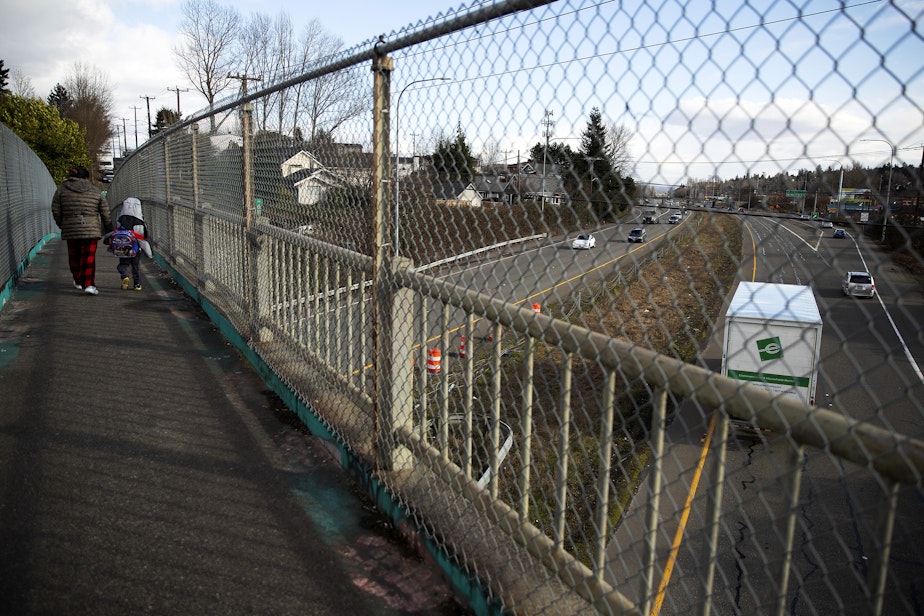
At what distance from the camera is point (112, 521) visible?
335 cm

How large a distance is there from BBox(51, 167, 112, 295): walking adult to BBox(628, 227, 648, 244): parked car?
9.18m

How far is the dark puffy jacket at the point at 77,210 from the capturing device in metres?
9.05

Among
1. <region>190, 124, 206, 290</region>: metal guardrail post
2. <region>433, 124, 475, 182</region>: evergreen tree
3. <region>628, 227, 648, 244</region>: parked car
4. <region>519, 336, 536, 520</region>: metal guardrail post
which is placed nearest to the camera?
<region>628, 227, 648, 244</region>: parked car

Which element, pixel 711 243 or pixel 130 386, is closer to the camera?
pixel 711 243

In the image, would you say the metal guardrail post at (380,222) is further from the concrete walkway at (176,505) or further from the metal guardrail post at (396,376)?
the concrete walkway at (176,505)

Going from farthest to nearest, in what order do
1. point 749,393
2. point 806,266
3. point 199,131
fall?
point 199,131
point 749,393
point 806,266

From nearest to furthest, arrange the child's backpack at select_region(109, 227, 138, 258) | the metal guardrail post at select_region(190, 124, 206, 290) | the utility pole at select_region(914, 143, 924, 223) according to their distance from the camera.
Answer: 1. the utility pole at select_region(914, 143, 924, 223)
2. the metal guardrail post at select_region(190, 124, 206, 290)
3. the child's backpack at select_region(109, 227, 138, 258)

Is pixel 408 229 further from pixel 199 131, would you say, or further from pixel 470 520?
pixel 199 131

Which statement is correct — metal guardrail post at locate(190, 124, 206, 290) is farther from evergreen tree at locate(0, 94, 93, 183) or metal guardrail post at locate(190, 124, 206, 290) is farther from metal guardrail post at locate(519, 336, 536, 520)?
evergreen tree at locate(0, 94, 93, 183)

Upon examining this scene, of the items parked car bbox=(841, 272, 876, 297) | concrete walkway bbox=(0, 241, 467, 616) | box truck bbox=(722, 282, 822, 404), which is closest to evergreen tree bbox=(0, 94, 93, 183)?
concrete walkway bbox=(0, 241, 467, 616)

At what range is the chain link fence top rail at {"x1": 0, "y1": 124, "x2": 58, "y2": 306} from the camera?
897 centimetres

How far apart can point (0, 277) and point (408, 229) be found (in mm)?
7225

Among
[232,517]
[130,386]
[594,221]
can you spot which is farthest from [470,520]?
[130,386]

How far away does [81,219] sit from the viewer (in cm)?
909
